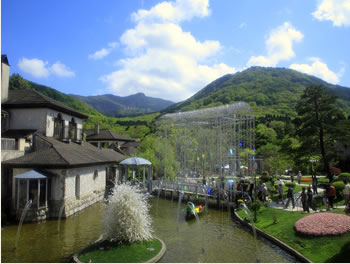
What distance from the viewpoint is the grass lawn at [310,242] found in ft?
33.1

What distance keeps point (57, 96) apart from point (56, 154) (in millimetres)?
120699

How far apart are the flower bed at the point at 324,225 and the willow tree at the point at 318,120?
11558mm

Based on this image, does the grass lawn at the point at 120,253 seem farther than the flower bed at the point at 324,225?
No

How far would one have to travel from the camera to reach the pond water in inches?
440

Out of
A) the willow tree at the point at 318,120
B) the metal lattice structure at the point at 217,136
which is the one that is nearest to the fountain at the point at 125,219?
the metal lattice structure at the point at 217,136

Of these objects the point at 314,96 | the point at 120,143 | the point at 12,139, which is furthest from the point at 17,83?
the point at 314,96

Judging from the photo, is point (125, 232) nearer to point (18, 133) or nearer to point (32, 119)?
point (18, 133)

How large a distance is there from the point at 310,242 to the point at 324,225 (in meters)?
1.20

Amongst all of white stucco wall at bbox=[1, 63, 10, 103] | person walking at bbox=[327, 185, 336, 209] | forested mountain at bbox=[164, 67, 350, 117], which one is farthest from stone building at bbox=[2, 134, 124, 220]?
forested mountain at bbox=[164, 67, 350, 117]

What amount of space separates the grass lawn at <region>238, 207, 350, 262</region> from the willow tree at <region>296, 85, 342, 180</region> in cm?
982

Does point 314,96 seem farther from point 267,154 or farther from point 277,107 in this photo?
point 277,107

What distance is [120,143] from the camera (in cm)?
5812

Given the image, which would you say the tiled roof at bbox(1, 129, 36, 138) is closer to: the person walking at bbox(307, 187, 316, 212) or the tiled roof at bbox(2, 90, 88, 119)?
the tiled roof at bbox(2, 90, 88, 119)

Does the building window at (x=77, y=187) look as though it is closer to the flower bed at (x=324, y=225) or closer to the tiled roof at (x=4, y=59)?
the tiled roof at (x=4, y=59)
